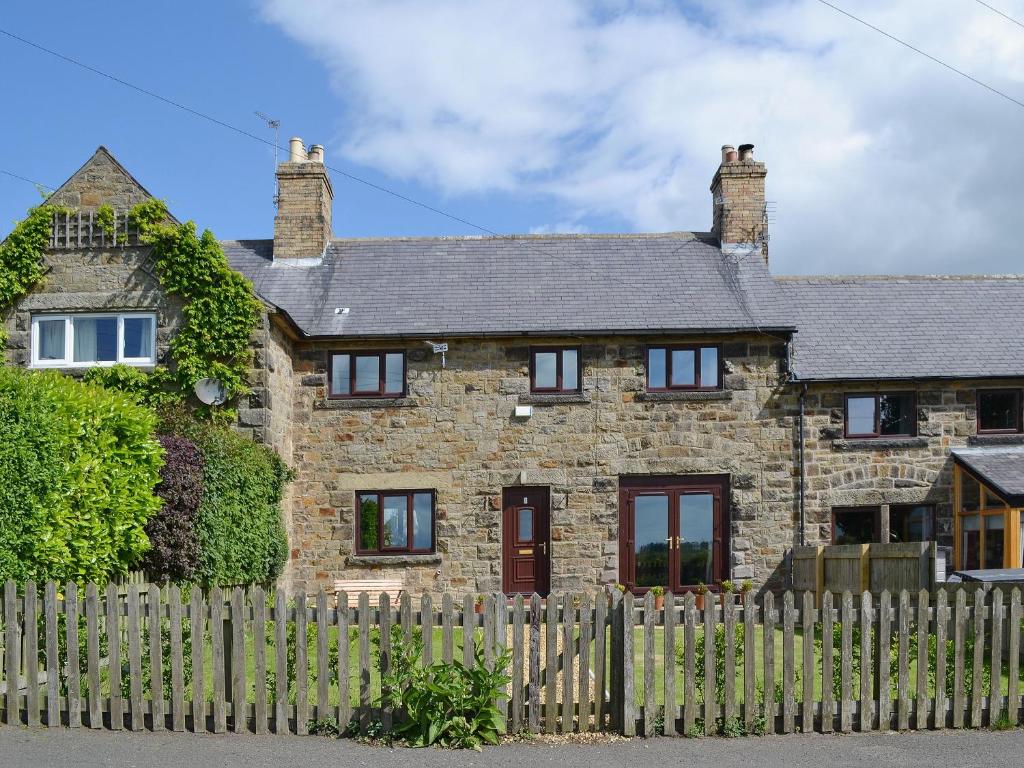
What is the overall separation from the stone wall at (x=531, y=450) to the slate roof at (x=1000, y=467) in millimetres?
3170

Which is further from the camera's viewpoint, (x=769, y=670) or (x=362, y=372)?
(x=362, y=372)

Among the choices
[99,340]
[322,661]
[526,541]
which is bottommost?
[322,661]

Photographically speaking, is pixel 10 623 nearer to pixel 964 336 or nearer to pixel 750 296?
pixel 750 296

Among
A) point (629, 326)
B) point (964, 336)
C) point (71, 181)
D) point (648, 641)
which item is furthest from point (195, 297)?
point (964, 336)

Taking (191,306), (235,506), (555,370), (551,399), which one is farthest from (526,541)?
(191,306)

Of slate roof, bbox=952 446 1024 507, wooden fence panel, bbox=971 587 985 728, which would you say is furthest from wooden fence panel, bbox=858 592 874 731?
slate roof, bbox=952 446 1024 507

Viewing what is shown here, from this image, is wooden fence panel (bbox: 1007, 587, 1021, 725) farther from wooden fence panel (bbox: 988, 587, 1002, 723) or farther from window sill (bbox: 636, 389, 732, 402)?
window sill (bbox: 636, 389, 732, 402)

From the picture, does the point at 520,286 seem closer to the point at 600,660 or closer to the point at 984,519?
Result: the point at 984,519

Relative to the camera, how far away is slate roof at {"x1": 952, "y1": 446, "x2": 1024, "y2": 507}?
655 inches

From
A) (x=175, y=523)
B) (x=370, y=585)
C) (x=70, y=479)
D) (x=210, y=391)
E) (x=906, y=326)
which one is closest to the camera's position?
(x=70, y=479)

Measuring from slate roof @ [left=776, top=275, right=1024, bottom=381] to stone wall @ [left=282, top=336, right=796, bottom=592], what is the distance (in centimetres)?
147

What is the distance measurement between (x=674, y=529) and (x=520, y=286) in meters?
5.56

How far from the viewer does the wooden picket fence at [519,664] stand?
813cm

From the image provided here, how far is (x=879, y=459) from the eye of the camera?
1853 cm
